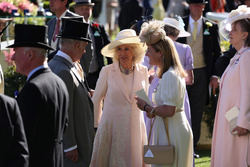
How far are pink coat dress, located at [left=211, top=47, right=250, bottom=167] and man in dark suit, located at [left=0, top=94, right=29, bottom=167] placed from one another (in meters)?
2.94

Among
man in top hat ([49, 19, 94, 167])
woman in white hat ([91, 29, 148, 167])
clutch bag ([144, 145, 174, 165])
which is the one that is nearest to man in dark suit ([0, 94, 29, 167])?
man in top hat ([49, 19, 94, 167])

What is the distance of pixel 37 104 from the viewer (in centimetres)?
431

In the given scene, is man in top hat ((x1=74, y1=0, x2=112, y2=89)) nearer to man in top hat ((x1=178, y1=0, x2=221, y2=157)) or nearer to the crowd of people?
the crowd of people

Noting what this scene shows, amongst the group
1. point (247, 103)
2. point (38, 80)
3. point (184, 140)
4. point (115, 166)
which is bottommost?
point (115, 166)

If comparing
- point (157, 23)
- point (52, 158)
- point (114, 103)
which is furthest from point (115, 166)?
point (52, 158)

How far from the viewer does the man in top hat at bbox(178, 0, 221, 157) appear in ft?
31.0

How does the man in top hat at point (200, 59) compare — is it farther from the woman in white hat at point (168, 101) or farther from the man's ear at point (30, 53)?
the man's ear at point (30, 53)

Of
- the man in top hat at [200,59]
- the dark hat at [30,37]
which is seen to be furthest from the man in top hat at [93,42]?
the dark hat at [30,37]

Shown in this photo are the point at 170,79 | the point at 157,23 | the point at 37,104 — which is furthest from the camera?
the point at 157,23

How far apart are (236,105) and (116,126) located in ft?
5.15

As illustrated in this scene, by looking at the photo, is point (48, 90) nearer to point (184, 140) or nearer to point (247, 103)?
point (184, 140)

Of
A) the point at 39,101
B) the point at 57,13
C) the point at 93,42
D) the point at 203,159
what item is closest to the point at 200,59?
the point at 203,159

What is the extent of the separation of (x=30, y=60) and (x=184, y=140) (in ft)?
6.73

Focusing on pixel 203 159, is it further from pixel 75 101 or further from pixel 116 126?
pixel 75 101
